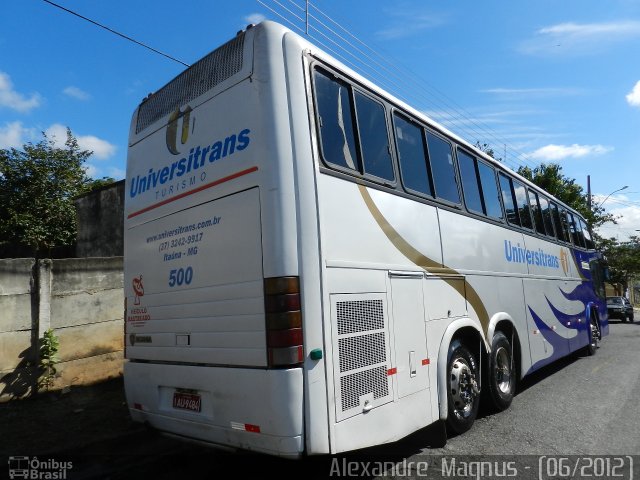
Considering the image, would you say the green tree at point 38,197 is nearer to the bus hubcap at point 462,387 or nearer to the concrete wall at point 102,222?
the concrete wall at point 102,222

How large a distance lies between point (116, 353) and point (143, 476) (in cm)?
336

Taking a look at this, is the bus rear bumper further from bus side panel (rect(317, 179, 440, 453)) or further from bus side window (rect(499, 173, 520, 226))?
bus side window (rect(499, 173, 520, 226))

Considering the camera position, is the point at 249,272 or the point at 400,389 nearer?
the point at 249,272

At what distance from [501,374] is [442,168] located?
285 cm

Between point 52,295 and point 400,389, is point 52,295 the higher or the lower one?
the higher one

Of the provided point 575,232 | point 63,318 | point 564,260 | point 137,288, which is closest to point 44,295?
point 63,318

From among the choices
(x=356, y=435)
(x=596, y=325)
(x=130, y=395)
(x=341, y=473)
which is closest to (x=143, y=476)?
(x=130, y=395)

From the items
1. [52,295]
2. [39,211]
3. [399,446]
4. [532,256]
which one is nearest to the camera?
[399,446]

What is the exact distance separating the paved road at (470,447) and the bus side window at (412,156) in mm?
2635

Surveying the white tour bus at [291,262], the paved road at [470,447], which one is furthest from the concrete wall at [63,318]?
the white tour bus at [291,262]

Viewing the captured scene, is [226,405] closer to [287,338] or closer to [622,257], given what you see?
[287,338]

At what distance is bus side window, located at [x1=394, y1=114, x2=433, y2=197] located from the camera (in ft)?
15.5

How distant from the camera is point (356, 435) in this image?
3.46 metres

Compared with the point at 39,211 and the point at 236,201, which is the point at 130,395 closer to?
the point at 236,201
